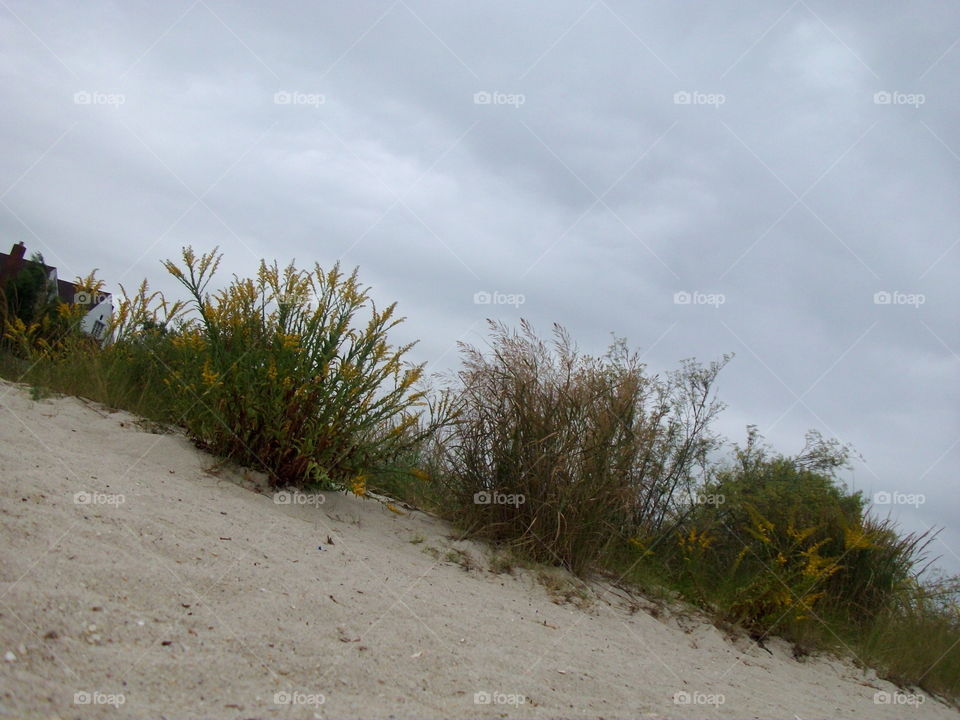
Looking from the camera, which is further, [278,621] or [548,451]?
[548,451]

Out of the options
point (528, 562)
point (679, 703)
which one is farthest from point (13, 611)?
point (528, 562)

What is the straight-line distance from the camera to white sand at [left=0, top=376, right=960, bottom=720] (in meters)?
2.83

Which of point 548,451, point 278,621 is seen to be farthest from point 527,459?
point 278,621

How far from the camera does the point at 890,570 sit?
740 cm

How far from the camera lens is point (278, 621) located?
351cm

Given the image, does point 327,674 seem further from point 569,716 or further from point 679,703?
point 679,703

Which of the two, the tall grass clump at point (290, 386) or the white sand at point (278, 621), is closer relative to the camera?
the white sand at point (278, 621)

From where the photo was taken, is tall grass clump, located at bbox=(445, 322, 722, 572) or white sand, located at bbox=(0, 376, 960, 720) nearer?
white sand, located at bbox=(0, 376, 960, 720)

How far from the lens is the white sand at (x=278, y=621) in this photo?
9.29 feet

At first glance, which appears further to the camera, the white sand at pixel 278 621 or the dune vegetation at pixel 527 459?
the dune vegetation at pixel 527 459

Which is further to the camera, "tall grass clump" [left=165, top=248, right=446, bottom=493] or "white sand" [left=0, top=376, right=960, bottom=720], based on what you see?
"tall grass clump" [left=165, top=248, right=446, bottom=493]

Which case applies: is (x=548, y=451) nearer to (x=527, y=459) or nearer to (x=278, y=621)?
(x=527, y=459)

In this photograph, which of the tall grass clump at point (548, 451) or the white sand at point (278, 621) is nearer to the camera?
the white sand at point (278, 621)

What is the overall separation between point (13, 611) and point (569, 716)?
A: 89.0 inches
